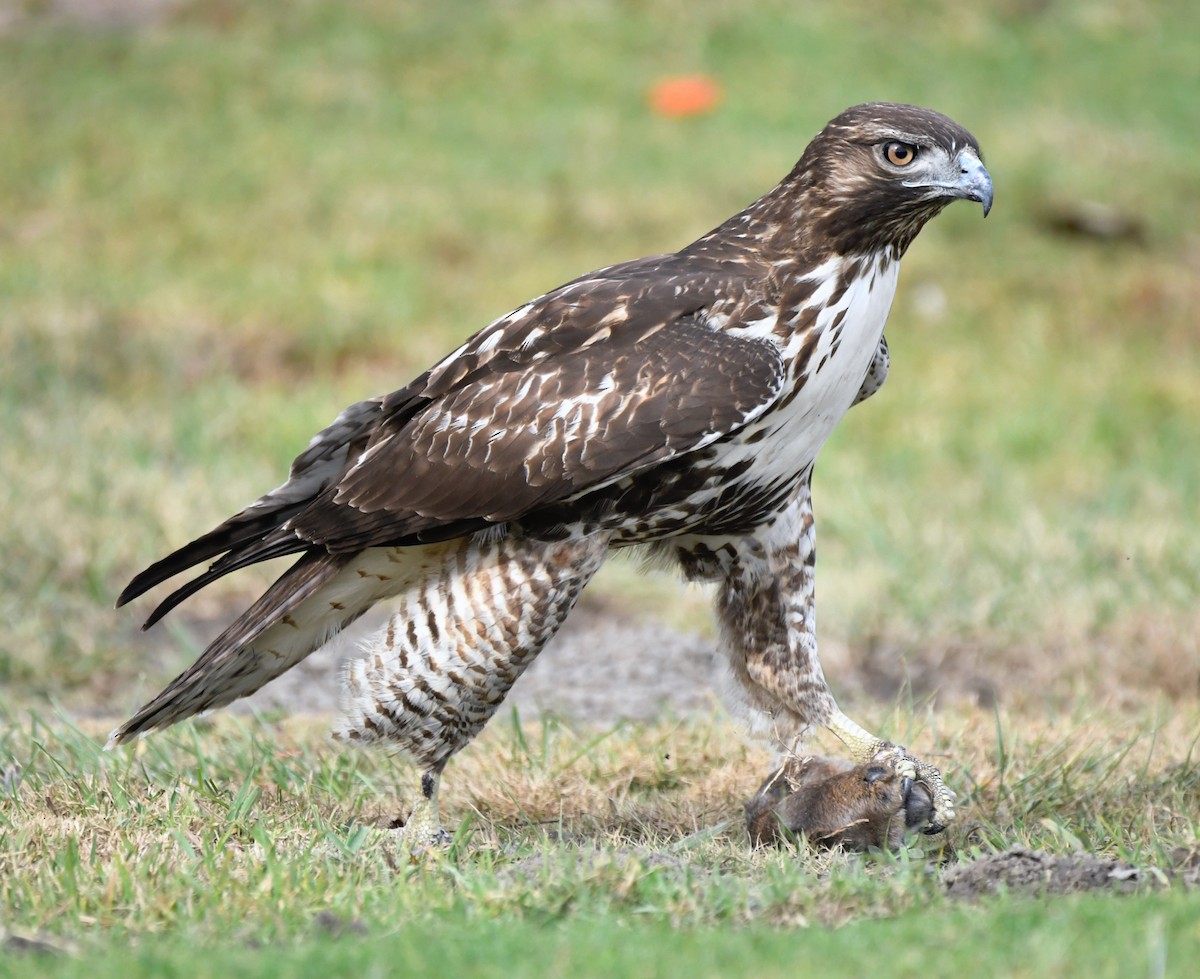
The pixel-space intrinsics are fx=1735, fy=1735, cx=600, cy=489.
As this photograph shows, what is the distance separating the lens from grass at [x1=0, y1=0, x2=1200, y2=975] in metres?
3.33

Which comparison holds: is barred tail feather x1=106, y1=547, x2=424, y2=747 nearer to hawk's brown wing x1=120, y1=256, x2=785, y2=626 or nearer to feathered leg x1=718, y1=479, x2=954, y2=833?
hawk's brown wing x1=120, y1=256, x2=785, y2=626

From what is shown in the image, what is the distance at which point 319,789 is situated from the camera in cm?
445

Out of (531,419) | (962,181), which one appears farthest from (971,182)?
(531,419)

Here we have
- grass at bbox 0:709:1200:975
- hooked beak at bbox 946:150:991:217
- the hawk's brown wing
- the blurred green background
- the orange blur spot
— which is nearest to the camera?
grass at bbox 0:709:1200:975

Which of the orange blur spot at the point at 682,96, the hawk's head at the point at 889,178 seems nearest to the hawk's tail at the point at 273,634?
the hawk's head at the point at 889,178

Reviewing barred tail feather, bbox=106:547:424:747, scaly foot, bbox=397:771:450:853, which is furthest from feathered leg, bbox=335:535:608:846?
barred tail feather, bbox=106:547:424:747

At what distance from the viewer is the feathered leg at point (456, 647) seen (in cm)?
403

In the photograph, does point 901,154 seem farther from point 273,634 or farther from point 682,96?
point 682,96

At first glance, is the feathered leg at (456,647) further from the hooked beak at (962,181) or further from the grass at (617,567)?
the hooked beak at (962,181)

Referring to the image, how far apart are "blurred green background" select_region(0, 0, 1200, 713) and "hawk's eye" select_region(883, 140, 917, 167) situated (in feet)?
8.66

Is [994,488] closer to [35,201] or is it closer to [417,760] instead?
[417,760]

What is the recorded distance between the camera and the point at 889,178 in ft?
13.3

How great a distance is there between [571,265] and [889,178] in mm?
7071

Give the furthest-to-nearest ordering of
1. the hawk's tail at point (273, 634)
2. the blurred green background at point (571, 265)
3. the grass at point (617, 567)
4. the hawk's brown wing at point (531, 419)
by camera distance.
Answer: the blurred green background at point (571, 265)
the hawk's tail at point (273, 634)
the hawk's brown wing at point (531, 419)
the grass at point (617, 567)
